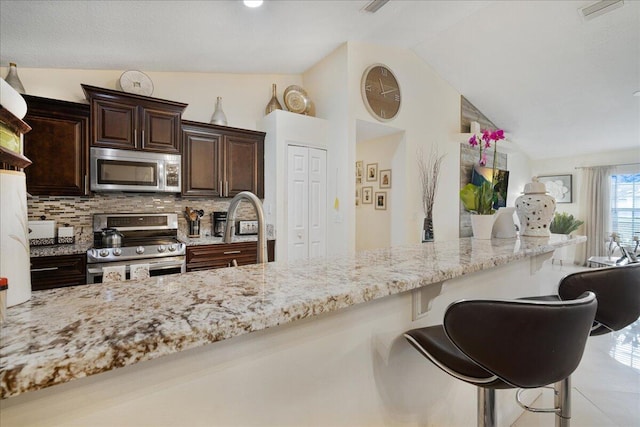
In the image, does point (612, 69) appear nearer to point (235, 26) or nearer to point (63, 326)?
point (235, 26)

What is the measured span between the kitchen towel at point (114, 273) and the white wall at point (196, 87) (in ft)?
5.95

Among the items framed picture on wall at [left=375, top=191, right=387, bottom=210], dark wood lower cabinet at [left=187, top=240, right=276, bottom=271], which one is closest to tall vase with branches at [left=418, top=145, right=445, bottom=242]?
framed picture on wall at [left=375, top=191, right=387, bottom=210]

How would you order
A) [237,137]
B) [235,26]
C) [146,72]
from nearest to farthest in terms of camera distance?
1. [235,26]
2. [146,72]
3. [237,137]

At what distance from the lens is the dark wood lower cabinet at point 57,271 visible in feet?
7.71

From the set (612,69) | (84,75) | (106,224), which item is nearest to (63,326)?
(106,224)

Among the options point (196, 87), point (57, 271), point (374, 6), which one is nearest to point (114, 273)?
point (57, 271)

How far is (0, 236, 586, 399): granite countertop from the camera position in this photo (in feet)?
1.33

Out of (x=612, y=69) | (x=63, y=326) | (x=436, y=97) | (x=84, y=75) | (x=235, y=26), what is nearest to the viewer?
(x=63, y=326)

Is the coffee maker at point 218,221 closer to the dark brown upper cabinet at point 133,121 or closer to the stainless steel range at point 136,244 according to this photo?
the stainless steel range at point 136,244

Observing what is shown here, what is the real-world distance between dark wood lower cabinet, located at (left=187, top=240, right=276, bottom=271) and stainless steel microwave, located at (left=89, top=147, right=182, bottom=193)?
2.28 ft

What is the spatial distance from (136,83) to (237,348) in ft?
11.4

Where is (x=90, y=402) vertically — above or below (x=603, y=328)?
above

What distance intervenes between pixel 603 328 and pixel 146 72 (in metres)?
4.28

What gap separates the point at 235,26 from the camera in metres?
2.71
